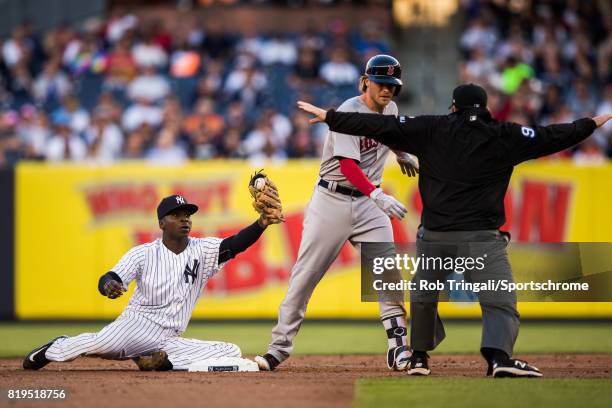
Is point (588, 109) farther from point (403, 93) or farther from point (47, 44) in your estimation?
point (47, 44)

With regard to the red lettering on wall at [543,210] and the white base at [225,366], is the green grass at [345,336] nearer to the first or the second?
the red lettering on wall at [543,210]

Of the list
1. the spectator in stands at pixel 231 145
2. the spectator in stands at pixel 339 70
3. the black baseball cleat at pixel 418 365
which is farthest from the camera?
the spectator in stands at pixel 339 70

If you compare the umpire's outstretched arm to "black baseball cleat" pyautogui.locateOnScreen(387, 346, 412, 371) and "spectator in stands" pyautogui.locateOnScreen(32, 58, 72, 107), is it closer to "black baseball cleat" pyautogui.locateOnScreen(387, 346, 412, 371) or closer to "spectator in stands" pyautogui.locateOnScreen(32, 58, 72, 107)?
"black baseball cleat" pyautogui.locateOnScreen(387, 346, 412, 371)

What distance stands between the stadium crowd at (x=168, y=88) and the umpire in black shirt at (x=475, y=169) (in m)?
7.61

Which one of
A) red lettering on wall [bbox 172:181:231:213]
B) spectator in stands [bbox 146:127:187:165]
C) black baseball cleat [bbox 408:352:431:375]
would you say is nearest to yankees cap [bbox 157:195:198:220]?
black baseball cleat [bbox 408:352:431:375]

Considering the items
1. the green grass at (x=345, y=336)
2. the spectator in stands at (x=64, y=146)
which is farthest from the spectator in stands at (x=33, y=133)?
the green grass at (x=345, y=336)

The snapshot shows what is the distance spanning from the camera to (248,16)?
19.5 metres

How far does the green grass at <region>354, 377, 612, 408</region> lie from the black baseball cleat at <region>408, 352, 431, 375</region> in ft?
0.74

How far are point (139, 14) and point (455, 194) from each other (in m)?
13.8

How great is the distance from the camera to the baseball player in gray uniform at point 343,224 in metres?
7.66

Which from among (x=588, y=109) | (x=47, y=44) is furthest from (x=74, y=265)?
(x=588, y=109)

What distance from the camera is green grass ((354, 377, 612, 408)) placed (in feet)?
19.2

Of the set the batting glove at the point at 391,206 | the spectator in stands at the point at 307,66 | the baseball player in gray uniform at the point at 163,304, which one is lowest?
the baseball player in gray uniform at the point at 163,304

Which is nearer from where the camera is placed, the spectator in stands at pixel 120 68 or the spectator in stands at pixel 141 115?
the spectator in stands at pixel 141 115
